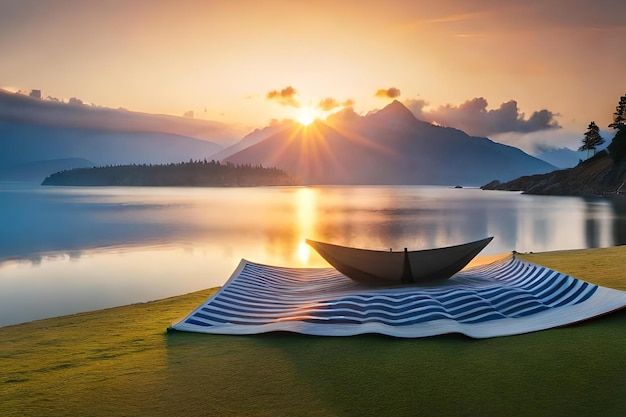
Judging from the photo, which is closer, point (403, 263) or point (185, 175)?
point (403, 263)

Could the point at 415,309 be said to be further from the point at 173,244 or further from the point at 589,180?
the point at 589,180

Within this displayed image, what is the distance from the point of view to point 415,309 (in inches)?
220

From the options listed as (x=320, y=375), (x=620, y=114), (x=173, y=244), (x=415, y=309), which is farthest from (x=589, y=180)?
(x=320, y=375)

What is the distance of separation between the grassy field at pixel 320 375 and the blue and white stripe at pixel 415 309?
185 millimetres

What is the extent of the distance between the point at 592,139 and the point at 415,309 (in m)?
88.5

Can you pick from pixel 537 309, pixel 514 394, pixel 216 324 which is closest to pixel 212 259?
pixel 216 324

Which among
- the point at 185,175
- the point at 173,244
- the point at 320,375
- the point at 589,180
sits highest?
the point at 185,175

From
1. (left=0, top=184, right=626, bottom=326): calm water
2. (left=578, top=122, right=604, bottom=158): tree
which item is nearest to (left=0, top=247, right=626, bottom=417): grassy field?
(left=0, top=184, right=626, bottom=326): calm water

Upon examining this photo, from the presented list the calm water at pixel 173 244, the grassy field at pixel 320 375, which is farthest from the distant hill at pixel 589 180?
the grassy field at pixel 320 375

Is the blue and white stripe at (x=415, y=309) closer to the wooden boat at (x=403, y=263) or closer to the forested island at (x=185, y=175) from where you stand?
the wooden boat at (x=403, y=263)

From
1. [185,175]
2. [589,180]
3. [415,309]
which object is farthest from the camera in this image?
[185,175]

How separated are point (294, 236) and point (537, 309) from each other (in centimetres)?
1940

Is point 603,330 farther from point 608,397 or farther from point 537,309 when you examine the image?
point 608,397

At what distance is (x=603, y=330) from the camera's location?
4.71 metres
